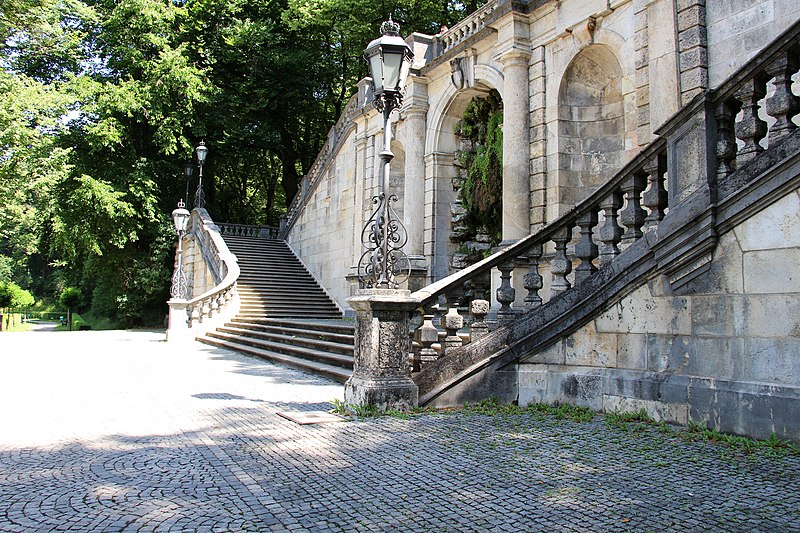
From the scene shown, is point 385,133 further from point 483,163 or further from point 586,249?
point 483,163

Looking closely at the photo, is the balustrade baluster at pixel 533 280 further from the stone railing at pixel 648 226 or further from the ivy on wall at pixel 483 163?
the ivy on wall at pixel 483 163

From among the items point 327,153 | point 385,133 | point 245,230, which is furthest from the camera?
point 245,230

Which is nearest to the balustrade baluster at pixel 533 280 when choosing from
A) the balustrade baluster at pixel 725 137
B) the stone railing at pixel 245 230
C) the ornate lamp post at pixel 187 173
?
the balustrade baluster at pixel 725 137

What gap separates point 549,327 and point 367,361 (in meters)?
1.98

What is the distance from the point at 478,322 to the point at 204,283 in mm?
18215

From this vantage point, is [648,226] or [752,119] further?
[648,226]

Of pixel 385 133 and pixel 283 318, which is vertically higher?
pixel 385 133

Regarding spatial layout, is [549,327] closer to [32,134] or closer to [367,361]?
[367,361]

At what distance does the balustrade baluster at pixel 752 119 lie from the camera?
4820 millimetres

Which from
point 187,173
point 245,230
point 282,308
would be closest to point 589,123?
point 282,308

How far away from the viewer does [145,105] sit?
2303cm

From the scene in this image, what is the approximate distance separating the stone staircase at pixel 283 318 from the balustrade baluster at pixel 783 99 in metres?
6.24

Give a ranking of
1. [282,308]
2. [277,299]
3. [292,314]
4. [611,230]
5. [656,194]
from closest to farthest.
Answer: [656,194] → [611,230] → [292,314] → [282,308] → [277,299]

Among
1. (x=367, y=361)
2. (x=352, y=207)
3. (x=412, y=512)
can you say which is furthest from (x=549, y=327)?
(x=352, y=207)
